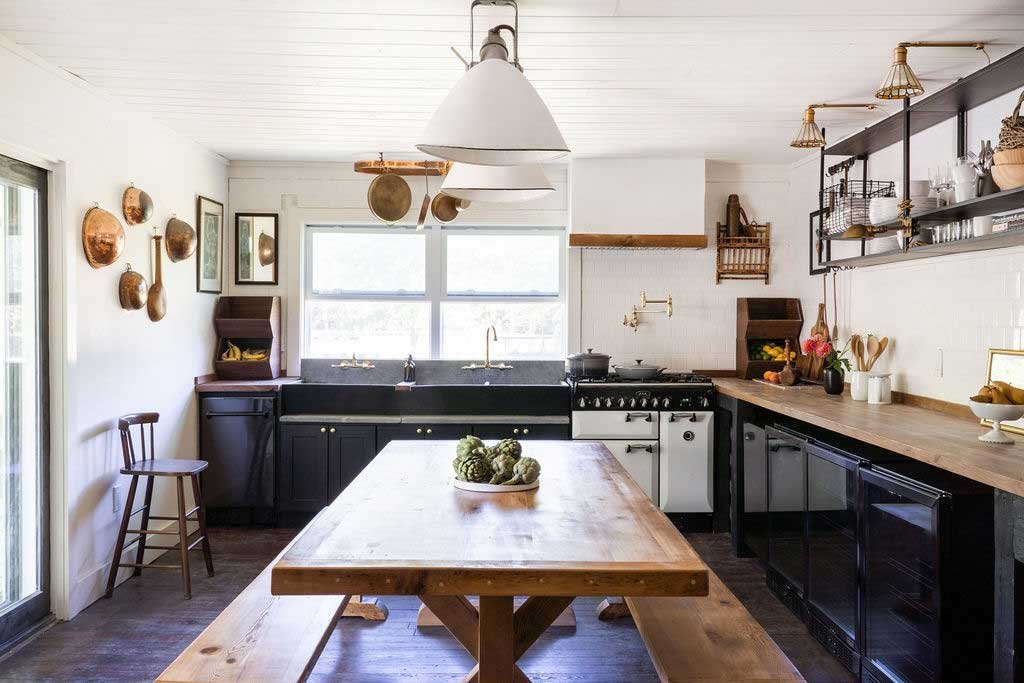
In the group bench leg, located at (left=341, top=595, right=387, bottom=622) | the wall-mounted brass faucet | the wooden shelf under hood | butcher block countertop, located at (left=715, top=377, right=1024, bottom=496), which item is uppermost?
the wooden shelf under hood

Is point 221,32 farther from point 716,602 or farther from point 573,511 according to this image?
point 716,602

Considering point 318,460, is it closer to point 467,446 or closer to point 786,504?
point 467,446

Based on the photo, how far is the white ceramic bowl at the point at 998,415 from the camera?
8.89 feet

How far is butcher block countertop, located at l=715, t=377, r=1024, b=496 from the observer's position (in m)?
2.33

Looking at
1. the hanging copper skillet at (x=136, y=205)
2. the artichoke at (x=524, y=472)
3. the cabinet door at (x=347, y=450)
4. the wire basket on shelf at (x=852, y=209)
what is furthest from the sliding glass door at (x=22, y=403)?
the wire basket on shelf at (x=852, y=209)

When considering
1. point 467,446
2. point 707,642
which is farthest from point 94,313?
point 707,642

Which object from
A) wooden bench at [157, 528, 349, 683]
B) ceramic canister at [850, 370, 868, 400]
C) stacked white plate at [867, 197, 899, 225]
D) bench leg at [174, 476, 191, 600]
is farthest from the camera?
ceramic canister at [850, 370, 868, 400]

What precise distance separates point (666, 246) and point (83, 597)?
4456mm

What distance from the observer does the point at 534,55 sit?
11.1 ft

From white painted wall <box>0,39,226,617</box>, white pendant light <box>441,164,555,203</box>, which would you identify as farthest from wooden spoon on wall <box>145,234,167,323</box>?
white pendant light <box>441,164,555,203</box>

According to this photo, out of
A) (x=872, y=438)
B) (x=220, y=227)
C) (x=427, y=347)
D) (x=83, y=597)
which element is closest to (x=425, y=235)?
(x=427, y=347)

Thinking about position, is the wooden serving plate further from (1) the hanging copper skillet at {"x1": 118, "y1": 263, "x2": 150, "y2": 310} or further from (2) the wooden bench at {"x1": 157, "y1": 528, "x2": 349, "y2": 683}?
(1) the hanging copper skillet at {"x1": 118, "y1": 263, "x2": 150, "y2": 310}

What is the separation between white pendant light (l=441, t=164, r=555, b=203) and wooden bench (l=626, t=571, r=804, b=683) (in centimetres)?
153

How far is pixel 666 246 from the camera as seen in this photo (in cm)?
552
